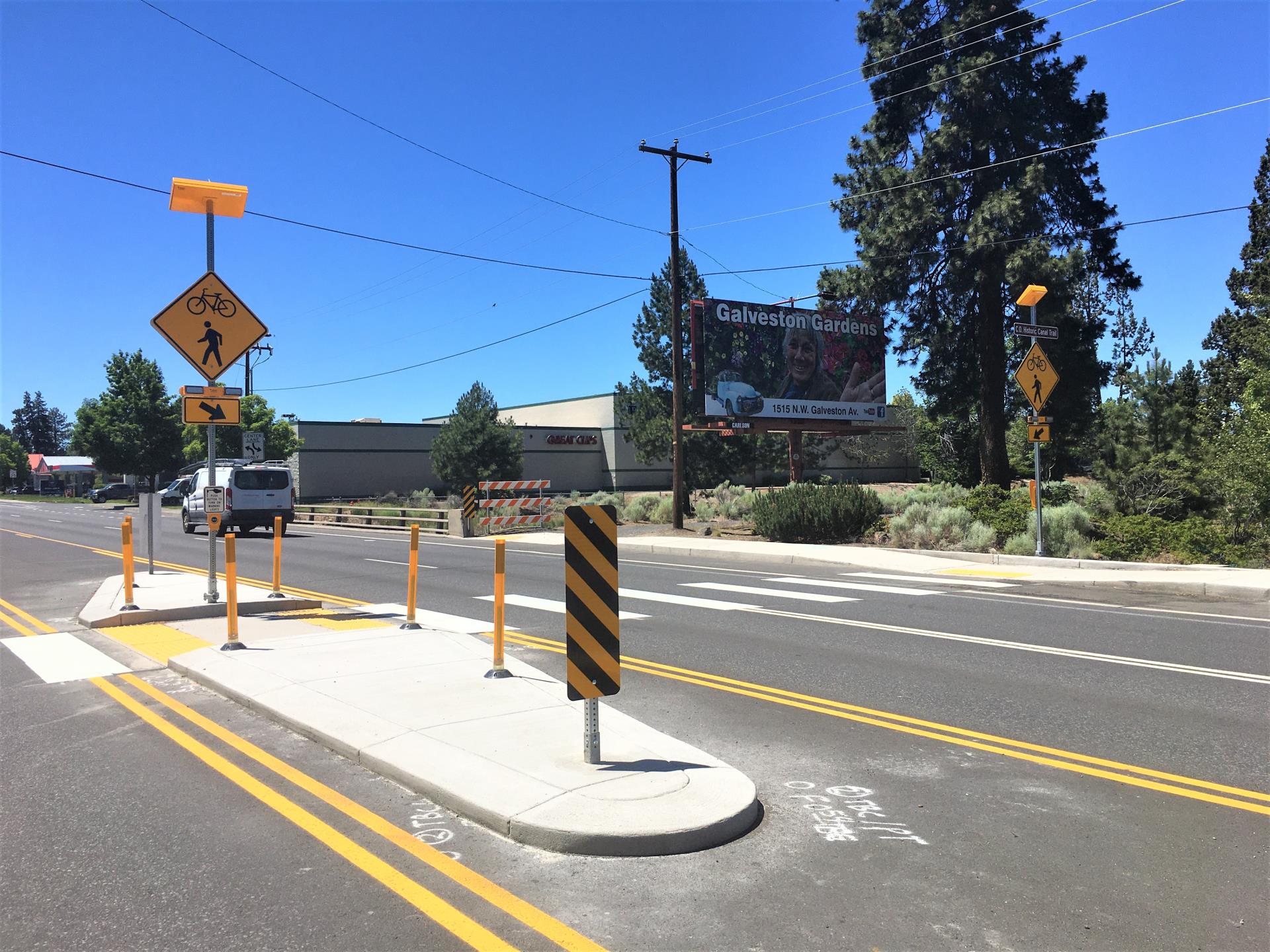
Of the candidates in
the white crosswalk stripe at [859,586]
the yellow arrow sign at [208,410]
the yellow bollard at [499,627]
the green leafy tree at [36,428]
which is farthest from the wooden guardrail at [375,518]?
the green leafy tree at [36,428]

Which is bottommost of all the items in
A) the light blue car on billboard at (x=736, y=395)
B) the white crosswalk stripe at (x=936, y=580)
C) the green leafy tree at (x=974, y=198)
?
the white crosswalk stripe at (x=936, y=580)

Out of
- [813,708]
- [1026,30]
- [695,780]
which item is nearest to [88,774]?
[695,780]

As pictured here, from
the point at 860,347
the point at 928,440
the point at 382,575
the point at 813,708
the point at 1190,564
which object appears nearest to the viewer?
the point at 813,708

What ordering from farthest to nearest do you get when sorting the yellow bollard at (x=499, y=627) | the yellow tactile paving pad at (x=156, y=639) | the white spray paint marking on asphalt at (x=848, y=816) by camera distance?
the yellow tactile paving pad at (x=156, y=639) → the yellow bollard at (x=499, y=627) → the white spray paint marking on asphalt at (x=848, y=816)

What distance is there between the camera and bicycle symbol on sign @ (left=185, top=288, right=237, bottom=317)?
406 inches

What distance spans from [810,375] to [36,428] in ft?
590

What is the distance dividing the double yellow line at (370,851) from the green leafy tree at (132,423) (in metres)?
64.5

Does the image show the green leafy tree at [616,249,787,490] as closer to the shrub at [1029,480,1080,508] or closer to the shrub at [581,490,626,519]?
the shrub at [581,490,626,519]

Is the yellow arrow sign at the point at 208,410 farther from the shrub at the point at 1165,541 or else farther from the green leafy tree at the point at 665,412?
the green leafy tree at the point at 665,412

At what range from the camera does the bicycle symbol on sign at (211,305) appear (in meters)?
10.3

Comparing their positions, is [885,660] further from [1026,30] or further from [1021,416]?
[1021,416]

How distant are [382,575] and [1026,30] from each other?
24.2 metres

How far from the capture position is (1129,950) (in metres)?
3.39

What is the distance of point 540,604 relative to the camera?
41.0ft
